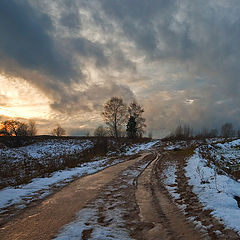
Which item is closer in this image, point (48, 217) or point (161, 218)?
point (161, 218)

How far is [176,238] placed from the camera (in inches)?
144

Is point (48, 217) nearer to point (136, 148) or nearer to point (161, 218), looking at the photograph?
point (161, 218)

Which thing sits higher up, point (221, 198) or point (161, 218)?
point (221, 198)

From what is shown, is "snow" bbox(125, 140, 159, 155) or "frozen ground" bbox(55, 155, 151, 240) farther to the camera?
"snow" bbox(125, 140, 159, 155)

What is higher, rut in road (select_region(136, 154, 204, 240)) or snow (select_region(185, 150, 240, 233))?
snow (select_region(185, 150, 240, 233))

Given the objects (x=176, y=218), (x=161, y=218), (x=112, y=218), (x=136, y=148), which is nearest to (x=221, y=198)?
(x=176, y=218)

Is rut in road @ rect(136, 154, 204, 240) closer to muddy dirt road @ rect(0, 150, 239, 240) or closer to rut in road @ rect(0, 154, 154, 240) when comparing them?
muddy dirt road @ rect(0, 150, 239, 240)

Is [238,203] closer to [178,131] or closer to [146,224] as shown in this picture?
[146,224]

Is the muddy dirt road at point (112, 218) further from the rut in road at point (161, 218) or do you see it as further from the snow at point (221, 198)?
the snow at point (221, 198)

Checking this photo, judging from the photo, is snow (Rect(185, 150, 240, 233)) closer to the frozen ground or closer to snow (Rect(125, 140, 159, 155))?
the frozen ground

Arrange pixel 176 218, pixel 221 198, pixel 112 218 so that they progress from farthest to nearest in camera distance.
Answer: pixel 221 198
pixel 112 218
pixel 176 218

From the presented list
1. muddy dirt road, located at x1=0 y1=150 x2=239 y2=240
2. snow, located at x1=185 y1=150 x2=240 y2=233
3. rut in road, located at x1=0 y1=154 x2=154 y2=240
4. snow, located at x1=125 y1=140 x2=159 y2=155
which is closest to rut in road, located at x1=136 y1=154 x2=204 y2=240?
muddy dirt road, located at x1=0 y1=150 x2=239 y2=240

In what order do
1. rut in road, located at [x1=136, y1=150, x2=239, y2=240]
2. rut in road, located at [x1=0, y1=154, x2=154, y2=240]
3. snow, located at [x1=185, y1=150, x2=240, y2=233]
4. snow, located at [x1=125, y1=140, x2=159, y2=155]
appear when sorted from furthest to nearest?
snow, located at [x1=125, y1=140, x2=159, y2=155], snow, located at [x1=185, y1=150, x2=240, y2=233], rut in road, located at [x1=0, y1=154, x2=154, y2=240], rut in road, located at [x1=136, y1=150, x2=239, y2=240]

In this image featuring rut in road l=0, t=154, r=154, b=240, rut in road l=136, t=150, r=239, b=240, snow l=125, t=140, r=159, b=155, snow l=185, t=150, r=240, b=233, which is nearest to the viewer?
rut in road l=136, t=150, r=239, b=240
